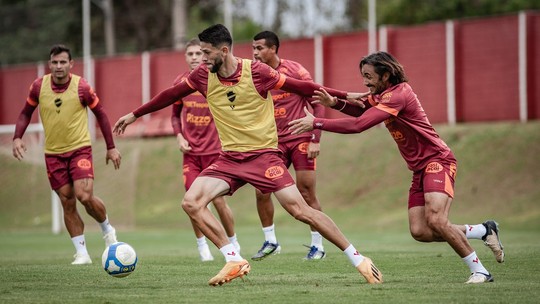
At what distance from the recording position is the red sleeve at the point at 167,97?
1152cm

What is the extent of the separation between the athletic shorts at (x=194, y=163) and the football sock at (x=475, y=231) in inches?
182

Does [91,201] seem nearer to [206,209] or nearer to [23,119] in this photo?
[23,119]

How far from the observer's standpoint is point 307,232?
25828 mm

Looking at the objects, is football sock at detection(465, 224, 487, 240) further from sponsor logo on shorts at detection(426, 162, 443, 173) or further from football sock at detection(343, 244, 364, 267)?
football sock at detection(343, 244, 364, 267)

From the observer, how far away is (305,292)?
10.1m

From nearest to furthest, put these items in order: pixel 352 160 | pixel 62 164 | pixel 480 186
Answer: pixel 62 164 < pixel 480 186 < pixel 352 160

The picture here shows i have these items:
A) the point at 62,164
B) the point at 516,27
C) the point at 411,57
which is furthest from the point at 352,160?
the point at 62,164

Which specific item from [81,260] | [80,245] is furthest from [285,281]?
[80,245]

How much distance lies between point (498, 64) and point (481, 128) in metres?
2.01

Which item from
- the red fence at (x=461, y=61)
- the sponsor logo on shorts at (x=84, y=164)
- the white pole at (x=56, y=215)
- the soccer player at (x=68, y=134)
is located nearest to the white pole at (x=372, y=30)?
the red fence at (x=461, y=61)

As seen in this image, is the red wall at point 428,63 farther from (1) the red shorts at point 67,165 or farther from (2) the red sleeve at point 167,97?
(2) the red sleeve at point 167,97

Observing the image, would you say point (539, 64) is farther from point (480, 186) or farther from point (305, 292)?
point (305, 292)

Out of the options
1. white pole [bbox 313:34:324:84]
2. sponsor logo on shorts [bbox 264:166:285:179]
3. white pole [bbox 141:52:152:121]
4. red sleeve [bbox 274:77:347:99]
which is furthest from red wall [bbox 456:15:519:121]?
sponsor logo on shorts [bbox 264:166:285:179]

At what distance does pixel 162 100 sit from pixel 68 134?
346cm
